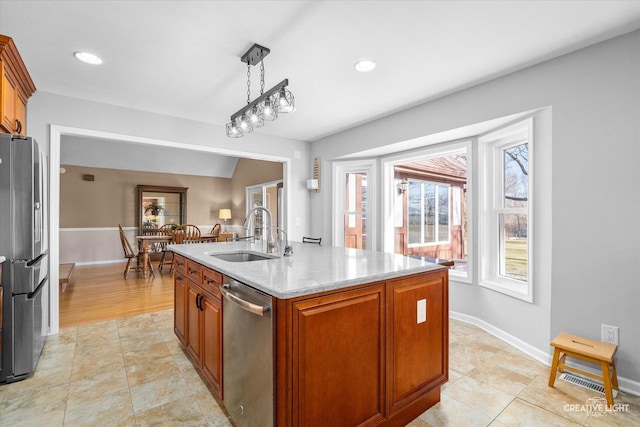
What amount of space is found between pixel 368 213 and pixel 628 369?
3.05m

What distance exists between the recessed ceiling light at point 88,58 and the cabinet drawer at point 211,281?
6.42 feet

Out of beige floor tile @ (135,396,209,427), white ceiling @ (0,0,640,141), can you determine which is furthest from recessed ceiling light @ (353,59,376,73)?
A: beige floor tile @ (135,396,209,427)

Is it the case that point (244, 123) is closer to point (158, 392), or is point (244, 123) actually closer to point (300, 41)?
point (300, 41)

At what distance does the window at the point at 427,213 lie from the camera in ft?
15.6

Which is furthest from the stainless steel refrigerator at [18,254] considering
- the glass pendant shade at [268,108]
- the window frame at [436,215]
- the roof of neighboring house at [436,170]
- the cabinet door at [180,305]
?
the window frame at [436,215]

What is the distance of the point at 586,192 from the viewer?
225 centimetres

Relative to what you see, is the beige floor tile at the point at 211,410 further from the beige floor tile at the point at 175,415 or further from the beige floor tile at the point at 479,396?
the beige floor tile at the point at 479,396

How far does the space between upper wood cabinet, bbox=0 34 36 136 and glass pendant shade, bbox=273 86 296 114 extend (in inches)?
73.6

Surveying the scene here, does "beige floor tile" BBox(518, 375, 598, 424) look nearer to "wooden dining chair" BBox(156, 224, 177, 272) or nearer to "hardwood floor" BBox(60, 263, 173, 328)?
"hardwood floor" BBox(60, 263, 173, 328)

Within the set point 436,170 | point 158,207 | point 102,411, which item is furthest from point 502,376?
point 158,207

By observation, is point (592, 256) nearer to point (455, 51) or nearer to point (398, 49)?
point (455, 51)

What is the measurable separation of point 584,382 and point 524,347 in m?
0.52

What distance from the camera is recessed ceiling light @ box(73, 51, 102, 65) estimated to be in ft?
8.00

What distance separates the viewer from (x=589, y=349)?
79.3 inches
